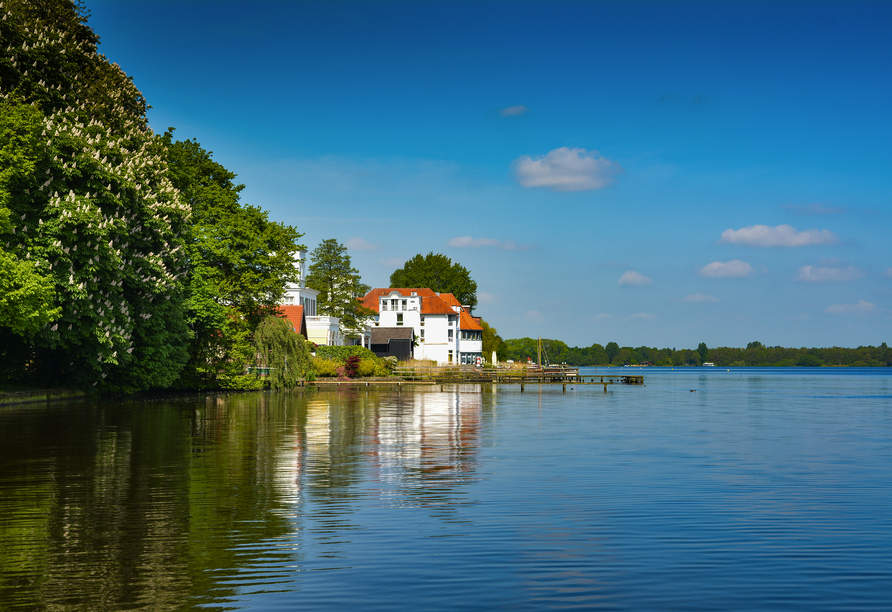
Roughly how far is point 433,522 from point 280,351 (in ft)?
171

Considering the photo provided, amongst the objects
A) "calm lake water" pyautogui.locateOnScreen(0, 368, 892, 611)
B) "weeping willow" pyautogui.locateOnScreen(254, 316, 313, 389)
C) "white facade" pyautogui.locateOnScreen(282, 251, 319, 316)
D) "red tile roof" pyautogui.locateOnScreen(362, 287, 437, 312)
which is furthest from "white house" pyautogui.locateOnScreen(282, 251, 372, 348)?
"calm lake water" pyautogui.locateOnScreen(0, 368, 892, 611)

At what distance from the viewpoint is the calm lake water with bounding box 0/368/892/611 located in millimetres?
9312

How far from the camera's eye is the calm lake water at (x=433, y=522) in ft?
30.6

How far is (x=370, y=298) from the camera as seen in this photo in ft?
439

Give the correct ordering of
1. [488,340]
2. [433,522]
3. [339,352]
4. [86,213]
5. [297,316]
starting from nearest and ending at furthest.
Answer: [433,522] < [86,213] < [297,316] < [339,352] < [488,340]

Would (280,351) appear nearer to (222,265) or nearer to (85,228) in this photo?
(222,265)

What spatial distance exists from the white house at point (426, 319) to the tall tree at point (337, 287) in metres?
15.7

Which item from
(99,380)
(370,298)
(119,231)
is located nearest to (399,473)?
(119,231)

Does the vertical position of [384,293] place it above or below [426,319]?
above

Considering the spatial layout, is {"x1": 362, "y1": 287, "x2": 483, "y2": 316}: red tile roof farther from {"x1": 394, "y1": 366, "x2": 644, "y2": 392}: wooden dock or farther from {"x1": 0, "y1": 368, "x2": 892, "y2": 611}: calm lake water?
{"x1": 0, "y1": 368, "x2": 892, "y2": 611}: calm lake water

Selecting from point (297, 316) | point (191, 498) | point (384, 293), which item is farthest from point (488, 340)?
point (191, 498)

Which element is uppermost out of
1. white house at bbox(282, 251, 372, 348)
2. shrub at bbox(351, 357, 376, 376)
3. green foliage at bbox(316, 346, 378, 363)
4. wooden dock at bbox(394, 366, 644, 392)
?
white house at bbox(282, 251, 372, 348)

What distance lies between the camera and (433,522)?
13461 millimetres

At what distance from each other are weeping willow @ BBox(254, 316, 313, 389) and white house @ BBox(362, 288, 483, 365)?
5839 cm
